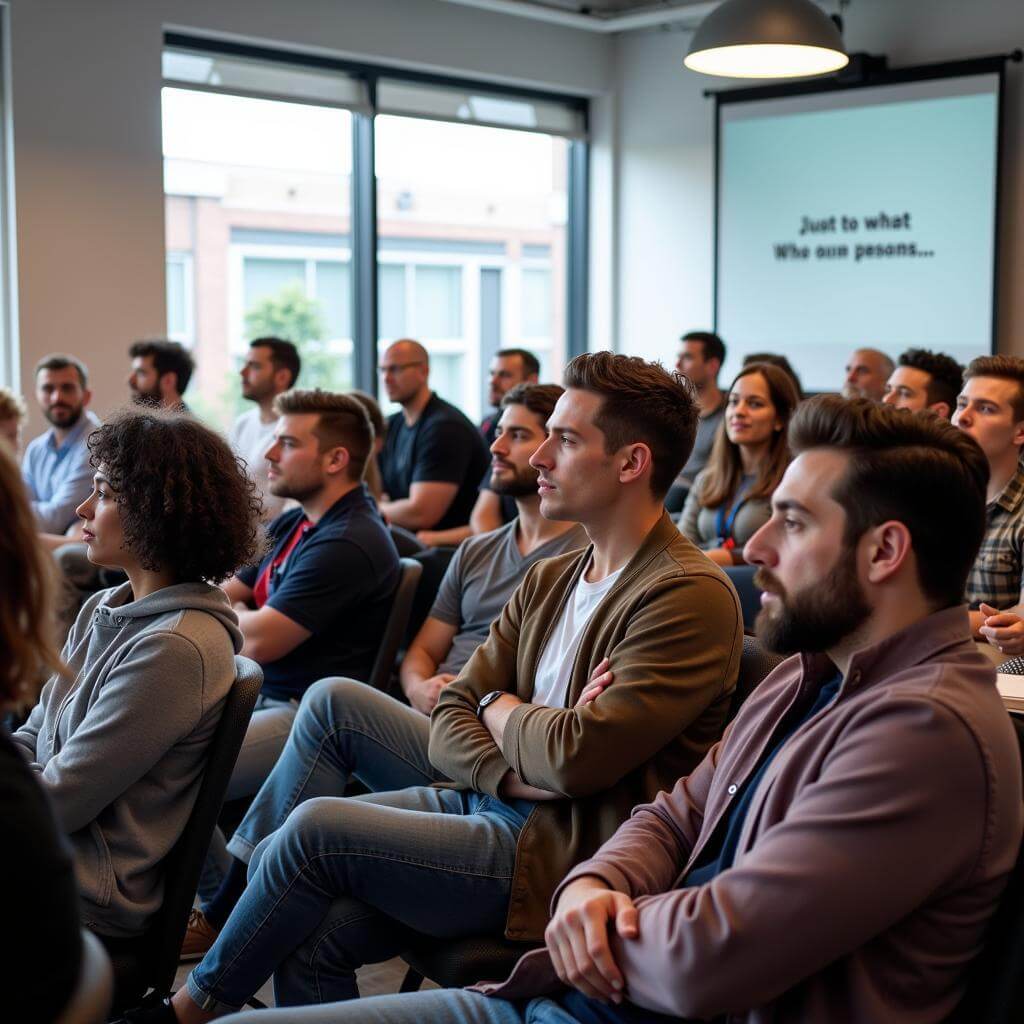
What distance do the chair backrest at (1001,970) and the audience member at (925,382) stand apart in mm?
3234

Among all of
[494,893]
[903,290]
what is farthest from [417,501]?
[494,893]

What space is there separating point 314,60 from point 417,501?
3.01 m

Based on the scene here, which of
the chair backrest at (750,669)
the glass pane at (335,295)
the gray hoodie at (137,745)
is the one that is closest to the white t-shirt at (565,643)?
the chair backrest at (750,669)

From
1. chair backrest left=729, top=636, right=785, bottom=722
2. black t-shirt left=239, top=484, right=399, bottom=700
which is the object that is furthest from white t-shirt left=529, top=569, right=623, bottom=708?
black t-shirt left=239, top=484, right=399, bottom=700

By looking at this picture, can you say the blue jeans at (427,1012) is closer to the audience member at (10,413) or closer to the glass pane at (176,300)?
the audience member at (10,413)

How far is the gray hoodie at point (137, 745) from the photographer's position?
1.81 metres

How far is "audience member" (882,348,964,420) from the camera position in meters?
4.34

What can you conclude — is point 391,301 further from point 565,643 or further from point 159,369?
point 565,643

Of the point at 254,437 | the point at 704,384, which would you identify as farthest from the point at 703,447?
the point at 254,437

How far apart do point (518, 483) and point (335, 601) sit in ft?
1.73

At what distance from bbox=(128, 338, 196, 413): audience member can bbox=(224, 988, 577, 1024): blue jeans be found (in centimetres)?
467

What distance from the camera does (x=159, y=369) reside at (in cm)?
596

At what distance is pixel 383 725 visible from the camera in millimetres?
2465

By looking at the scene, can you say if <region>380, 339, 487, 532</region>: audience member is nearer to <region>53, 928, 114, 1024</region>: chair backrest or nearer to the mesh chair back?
the mesh chair back
